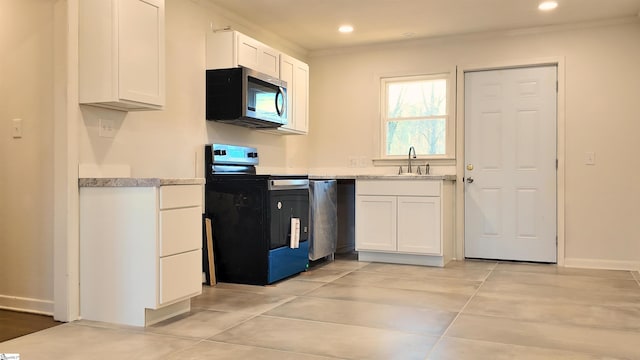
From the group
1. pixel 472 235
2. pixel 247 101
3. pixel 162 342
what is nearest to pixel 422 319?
pixel 162 342

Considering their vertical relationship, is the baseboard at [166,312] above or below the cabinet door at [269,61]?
below

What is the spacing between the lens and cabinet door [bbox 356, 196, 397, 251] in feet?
16.9

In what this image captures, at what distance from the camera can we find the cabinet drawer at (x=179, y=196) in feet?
9.74

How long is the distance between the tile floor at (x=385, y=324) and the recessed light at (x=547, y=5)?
232 cm

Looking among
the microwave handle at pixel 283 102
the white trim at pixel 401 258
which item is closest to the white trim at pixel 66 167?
the microwave handle at pixel 283 102

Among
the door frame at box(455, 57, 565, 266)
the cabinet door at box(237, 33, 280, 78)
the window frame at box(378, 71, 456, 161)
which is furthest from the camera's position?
the window frame at box(378, 71, 456, 161)

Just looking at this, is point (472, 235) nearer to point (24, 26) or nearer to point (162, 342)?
point (162, 342)

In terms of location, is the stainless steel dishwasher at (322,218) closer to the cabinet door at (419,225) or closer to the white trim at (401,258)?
the white trim at (401,258)

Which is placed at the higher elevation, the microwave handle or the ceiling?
the ceiling

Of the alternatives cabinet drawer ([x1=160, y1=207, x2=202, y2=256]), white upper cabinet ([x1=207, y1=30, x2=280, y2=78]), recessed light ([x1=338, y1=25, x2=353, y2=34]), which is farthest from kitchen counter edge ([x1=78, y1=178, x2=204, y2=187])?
recessed light ([x1=338, y1=25, x2=353, y2=34])

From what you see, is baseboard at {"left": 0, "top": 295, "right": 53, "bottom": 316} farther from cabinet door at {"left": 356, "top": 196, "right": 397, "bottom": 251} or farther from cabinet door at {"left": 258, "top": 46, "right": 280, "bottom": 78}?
cabinet door at {"left": 356, "top": 196, "right": 397, "bottom": 251}

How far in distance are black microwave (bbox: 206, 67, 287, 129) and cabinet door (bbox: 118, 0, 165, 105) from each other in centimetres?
96

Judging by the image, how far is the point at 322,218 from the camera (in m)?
5.05

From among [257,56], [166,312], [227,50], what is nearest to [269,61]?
[257,56]
